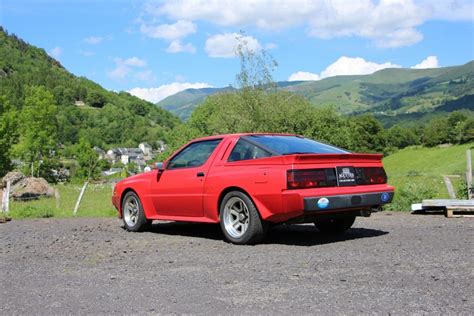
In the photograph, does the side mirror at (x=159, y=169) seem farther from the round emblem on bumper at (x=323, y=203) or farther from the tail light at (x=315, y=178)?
the round emblem on bumper at (x=323, y=203)

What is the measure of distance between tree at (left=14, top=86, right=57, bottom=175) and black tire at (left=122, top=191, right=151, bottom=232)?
4837 cm

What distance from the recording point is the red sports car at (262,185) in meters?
6.83

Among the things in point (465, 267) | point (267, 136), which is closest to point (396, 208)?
point (267, 136)

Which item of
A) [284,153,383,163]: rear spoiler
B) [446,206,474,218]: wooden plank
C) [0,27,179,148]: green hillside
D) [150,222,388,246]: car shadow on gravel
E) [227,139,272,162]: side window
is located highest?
[0,27,179,148]: green hillside

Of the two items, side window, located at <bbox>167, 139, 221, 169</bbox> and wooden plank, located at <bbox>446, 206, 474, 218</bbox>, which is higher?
side window, located at <bbox>167, 139, 221, 169</bbox>

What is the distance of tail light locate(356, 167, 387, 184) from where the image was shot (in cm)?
751

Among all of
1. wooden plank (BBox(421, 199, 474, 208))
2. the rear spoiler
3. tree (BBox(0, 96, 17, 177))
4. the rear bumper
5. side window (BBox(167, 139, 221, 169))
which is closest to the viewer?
the rear bumper

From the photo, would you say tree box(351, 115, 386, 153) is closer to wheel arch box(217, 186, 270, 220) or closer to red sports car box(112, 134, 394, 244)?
red sports car box(112, 134, 394, 244)

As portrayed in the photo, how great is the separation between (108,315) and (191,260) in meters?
2.31

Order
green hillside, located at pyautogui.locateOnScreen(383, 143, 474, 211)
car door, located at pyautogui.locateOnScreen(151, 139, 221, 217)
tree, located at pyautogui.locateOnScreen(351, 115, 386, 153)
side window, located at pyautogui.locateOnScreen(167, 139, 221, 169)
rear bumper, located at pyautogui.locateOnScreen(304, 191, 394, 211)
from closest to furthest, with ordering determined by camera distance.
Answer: rear bumper, located at pyautogui.locateOnScreen(304, 191, 394, 211) < car door, located at pyautogui.locateOnScreen(151, 139, 221, 217) < side window, located at pyautogui.locateOnScreen(167, 139, 221, 169) < green hillside, located at pyautogui.locateOnScreen(383, 143, 474, 211) < tree, located at pyautogui.locateOnScreen(351, 115, 386, 153)

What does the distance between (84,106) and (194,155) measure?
148 meters

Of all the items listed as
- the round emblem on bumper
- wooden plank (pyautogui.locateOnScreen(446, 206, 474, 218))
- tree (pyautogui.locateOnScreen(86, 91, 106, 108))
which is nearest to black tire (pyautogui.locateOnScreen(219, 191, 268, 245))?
the round emblem on bumper

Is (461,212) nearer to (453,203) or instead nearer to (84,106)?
(453,203)

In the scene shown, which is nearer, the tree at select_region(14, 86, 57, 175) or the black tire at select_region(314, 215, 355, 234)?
the black tire at select_region(314, 215, 355, 234)
